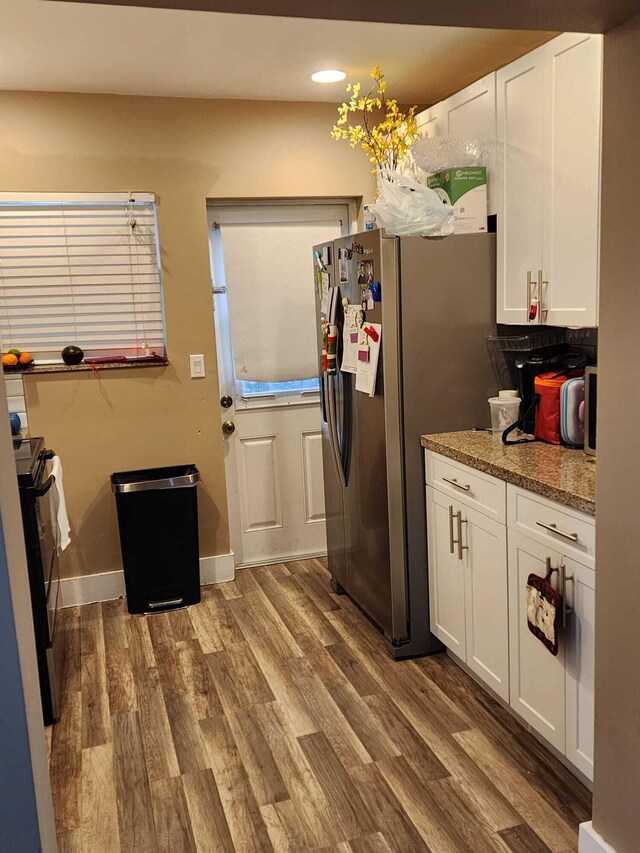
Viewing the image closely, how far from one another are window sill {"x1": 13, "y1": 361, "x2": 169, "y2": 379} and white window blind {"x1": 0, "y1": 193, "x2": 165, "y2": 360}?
0.29ft

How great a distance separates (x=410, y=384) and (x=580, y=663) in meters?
1.24

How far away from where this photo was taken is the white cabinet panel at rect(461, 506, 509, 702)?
2471 mm

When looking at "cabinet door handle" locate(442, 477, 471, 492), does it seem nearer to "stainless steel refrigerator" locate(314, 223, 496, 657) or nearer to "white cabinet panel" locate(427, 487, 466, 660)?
"white cabinet panel" locate(427, 487, 466, 660)

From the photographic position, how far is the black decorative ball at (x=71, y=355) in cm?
362

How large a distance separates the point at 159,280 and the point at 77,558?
1.49 m

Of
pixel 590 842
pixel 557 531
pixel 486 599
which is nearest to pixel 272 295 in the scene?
Result: pixel 486 599

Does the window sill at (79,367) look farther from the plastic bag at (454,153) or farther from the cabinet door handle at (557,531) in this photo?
the cabinet door handle at (557,531)

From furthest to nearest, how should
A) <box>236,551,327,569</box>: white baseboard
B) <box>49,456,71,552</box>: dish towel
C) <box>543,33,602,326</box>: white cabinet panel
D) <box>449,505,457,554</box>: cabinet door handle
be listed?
1. <box>236,551,327,569</box>: white baseboard
2. <box>49,456,71,552</box>: dish towel
3. <box>449,505,457,554</box>: cabinet door handle
4. <box>543,33,602,326</box>: white cabinet panel

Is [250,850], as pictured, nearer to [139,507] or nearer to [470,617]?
[470,617]

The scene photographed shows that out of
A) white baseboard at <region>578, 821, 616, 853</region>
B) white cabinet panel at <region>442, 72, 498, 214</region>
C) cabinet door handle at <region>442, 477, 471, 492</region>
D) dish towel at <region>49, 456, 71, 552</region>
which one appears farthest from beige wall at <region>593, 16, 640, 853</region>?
dish towel at <region>49, 456, 71, 552</region>

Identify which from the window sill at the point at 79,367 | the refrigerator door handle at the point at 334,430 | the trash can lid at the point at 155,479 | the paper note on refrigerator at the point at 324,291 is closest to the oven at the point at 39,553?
the trash can lid at the point at 155,479

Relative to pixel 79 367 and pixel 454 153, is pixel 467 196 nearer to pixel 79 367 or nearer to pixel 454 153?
pixel 454 153

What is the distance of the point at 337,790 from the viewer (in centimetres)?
228

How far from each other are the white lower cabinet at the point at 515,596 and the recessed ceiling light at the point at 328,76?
1.79 m
